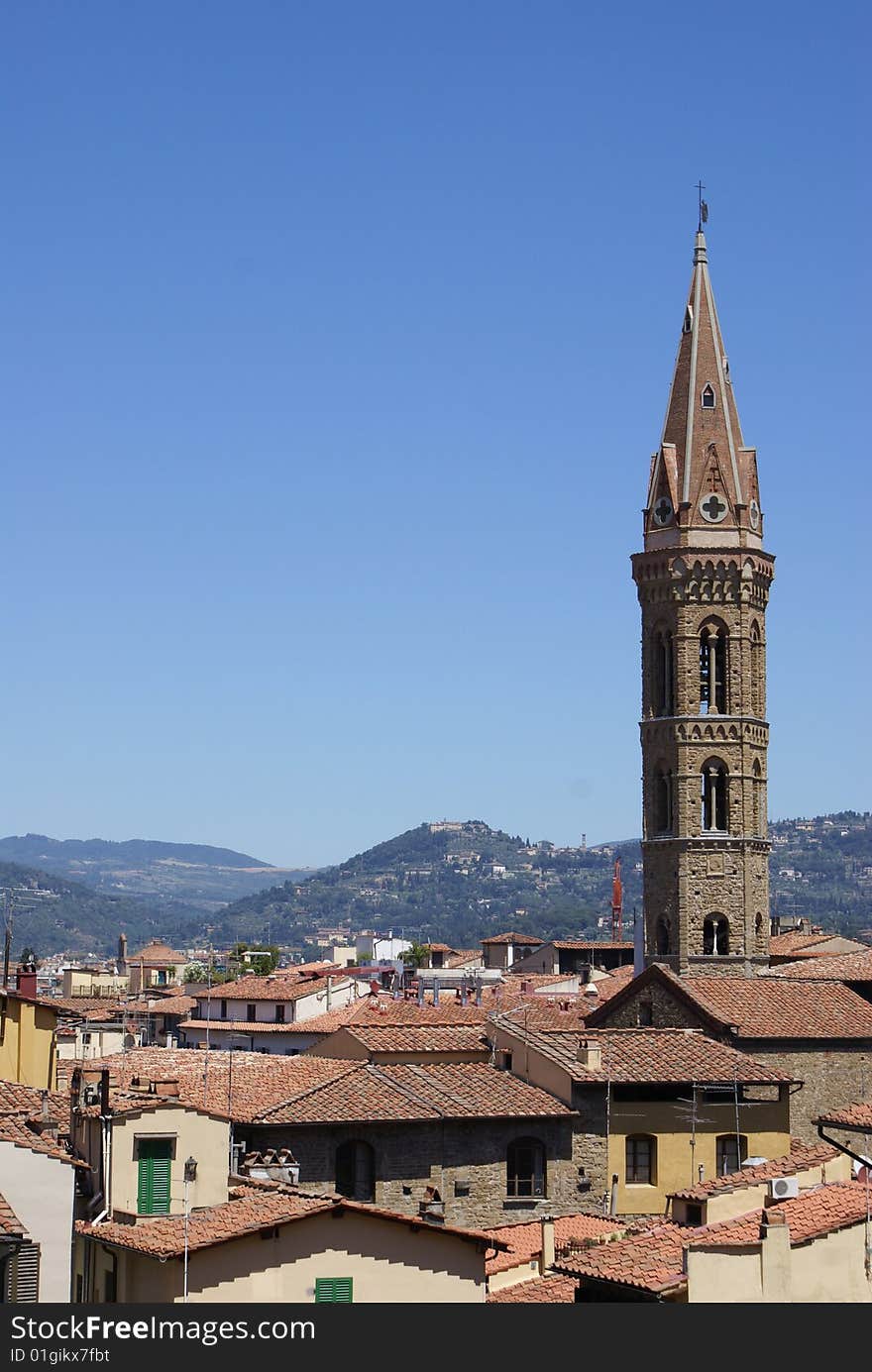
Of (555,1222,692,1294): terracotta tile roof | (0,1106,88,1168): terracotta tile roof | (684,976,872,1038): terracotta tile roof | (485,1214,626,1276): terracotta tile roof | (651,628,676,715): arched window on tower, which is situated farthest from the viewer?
(651,628,676,715): arched window on tower

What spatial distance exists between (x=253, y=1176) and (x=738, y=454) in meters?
51.6

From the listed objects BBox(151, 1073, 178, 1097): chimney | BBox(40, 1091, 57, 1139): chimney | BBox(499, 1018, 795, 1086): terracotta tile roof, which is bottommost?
BBox(40, 1091, 57, 1139): chimney

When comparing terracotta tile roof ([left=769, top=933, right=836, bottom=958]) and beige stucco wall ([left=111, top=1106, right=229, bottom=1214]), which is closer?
beige stucco wall ([left=111, top=1106, right=229, bottom=1214])

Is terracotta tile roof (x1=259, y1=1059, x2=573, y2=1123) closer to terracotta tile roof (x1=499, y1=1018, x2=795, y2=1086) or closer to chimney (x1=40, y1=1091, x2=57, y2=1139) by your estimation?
terracotta tile roof (x1=499, y1=1018, x2=795, y2=1086)

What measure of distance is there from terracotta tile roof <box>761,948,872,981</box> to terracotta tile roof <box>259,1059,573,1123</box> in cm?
2228

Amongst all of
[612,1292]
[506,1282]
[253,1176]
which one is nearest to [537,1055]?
[253,1176]

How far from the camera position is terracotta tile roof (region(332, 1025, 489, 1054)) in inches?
2149

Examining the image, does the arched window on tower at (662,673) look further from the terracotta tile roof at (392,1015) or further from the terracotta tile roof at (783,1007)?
the terracotta tile roof at (783,1007)

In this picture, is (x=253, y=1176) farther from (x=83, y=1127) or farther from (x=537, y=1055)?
(x=537, y=1055)

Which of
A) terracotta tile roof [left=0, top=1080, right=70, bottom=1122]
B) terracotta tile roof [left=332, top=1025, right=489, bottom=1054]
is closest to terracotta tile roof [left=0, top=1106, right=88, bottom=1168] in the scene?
terracotta tile roof [left=0, top=1080, right=70, bottom=1122]

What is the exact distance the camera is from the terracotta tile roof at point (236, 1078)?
1801 inches

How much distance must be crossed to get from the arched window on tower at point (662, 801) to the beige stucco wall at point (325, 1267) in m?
55.0

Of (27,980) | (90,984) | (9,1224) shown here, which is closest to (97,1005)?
(90,984)
